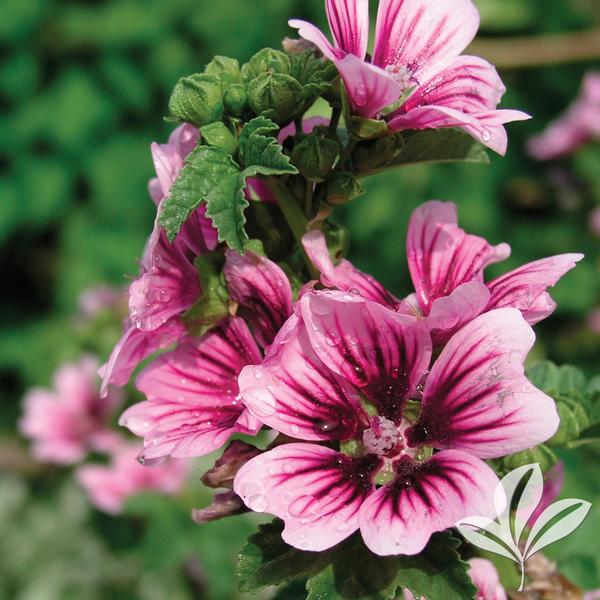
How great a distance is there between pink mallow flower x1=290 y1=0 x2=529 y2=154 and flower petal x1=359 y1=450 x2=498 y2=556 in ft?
1.28

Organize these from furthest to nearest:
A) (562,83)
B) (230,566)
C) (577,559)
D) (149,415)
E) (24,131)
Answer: (562,83) < (24,131) < (230,566) < (577,559) < (149,415)

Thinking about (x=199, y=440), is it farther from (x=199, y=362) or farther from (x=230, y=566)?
(x=230, y=566)

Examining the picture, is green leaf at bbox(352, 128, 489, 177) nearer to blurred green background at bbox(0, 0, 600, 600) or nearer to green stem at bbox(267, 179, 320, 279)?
green stem at bbox(267, 179, 320, 279)

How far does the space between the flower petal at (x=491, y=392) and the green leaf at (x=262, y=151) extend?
303mm

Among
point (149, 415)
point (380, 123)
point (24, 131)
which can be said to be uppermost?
point (380, 123)

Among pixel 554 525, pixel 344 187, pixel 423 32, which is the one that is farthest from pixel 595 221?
pixel 344 187

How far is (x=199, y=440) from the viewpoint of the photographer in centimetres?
126

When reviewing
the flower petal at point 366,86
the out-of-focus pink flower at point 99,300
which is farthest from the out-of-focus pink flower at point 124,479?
the flower petal at point 366,86

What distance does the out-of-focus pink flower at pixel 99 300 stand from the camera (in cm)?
368

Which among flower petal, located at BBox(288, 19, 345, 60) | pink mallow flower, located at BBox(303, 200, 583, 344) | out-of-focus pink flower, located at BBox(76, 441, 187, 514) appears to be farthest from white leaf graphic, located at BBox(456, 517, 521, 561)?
out-of-focus pink flower, located at BBox(76, 441, 187, 514)

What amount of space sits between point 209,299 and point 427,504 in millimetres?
414

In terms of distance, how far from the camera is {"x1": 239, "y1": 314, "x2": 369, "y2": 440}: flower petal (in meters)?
1.20

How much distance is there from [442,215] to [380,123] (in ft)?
0.84

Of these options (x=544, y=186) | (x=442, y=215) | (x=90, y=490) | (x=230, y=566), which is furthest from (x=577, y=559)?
(x=544, y=186)
